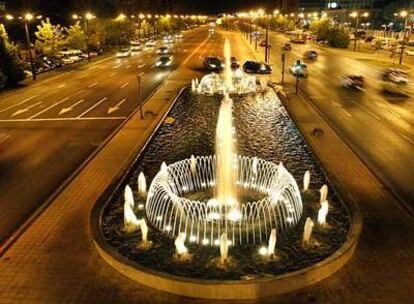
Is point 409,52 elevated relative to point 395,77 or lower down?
lower down

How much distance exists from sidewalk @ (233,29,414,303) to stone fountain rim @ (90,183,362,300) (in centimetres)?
22

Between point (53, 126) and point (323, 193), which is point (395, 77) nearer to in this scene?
point (323, 193)

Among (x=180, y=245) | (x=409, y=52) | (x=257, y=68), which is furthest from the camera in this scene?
(x=409, y=52)

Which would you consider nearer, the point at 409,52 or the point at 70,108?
the point at 70,108

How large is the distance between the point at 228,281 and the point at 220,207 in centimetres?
377

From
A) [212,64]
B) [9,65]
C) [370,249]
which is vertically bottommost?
[212,64]

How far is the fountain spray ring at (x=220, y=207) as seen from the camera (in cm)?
1143

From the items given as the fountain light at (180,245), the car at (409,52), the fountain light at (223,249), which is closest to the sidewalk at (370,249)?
the fountain light at (223,249)

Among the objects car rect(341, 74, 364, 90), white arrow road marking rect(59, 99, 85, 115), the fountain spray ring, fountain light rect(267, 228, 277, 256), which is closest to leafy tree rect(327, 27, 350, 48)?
car rect(341, 74, 364, 90)

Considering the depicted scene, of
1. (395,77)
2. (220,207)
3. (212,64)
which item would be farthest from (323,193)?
(212,64)

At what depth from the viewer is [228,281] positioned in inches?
347

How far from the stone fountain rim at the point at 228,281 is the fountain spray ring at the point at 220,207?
6.46 feet

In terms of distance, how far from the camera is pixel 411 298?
28.6 feet

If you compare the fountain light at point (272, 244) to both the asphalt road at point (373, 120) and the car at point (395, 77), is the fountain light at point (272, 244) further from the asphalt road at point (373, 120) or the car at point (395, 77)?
the car at point (395, 77)
